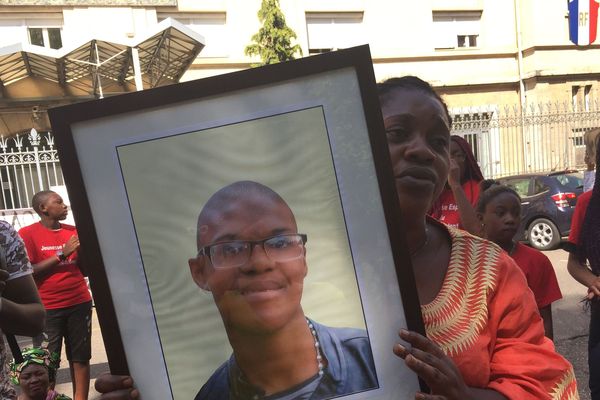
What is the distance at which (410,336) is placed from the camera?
924 millimetres

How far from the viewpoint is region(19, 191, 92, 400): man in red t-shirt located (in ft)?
13.3

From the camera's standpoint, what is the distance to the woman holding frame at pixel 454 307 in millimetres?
942

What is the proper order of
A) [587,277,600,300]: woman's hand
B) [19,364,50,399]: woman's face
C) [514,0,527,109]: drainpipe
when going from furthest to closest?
[514,0,527,109]: drainpipe, [19,364,50,399]: woman's face, [587,277,600,300]: woman's hand

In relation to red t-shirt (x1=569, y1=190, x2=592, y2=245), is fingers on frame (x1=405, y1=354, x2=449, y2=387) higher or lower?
higher

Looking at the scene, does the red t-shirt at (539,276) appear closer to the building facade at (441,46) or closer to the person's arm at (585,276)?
the person's arm at (585,276)

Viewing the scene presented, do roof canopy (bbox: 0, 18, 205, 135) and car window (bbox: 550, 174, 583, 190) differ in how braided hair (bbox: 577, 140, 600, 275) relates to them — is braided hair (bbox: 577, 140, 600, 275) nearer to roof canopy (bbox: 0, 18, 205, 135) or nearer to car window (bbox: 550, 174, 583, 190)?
car window (bbox: 550, 174, 583, 190)

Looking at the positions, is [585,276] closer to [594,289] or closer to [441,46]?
[594,289]

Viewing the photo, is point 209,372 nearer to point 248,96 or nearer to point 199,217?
point 199,217

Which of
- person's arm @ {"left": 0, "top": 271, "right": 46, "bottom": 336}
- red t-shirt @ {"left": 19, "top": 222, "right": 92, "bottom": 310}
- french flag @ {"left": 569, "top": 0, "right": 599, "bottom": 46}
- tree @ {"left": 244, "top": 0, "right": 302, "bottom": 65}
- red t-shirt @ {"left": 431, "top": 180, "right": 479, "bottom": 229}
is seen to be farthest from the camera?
french flag @ {"left": 569, "top": 0, "right": 599, "bottom": 46}

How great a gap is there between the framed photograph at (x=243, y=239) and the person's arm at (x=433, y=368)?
0.04m

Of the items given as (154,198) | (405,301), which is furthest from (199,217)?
(405,301)

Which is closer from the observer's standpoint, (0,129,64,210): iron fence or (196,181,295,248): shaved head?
(196,181,295,248): shaved head

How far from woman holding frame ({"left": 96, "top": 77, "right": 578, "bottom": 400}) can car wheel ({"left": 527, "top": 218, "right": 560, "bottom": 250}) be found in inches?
363

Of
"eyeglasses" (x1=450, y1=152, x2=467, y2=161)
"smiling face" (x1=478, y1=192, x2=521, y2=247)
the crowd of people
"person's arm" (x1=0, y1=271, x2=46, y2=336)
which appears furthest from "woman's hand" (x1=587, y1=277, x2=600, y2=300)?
"person's arm" (x1=0, y1=271, x2=46, y2=336)
